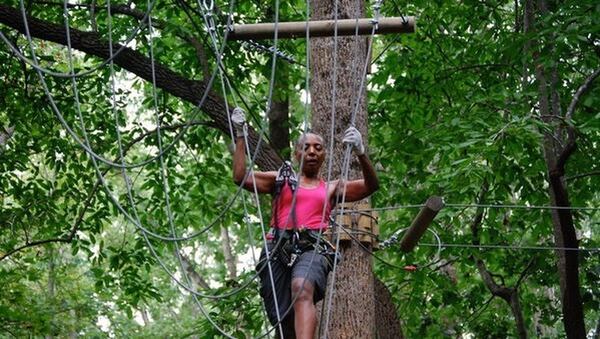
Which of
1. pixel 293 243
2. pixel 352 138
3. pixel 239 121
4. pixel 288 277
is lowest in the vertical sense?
pixel 288 277

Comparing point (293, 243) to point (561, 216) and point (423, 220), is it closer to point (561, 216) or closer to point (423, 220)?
point (423, 220)

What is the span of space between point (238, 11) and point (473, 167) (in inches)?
119

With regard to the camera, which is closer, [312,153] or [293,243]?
[293,243]

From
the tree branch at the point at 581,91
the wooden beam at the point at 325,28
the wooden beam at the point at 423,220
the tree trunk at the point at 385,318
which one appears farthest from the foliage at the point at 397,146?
the wooden beam at the point at 325,28

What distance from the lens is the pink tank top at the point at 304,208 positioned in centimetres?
500

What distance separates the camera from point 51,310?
11266mm

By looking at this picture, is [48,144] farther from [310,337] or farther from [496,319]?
[310,337]

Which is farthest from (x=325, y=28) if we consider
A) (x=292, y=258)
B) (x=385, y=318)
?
(x=385, y=318)

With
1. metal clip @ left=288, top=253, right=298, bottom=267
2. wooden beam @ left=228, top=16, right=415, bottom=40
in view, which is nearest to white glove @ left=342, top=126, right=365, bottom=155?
metal clip @ left=288, top=253, right=298, bottom=267

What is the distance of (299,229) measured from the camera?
195 inches

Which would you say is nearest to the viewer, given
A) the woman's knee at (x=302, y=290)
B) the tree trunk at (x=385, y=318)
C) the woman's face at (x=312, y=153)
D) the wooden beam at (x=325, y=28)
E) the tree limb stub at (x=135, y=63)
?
the woman's knee at (x=302, y=290)

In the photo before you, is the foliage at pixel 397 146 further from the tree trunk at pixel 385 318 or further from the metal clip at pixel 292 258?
the metal clip at pixel 292 258

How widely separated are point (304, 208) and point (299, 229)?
0.43 feet

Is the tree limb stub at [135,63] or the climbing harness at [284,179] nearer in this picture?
the climbing harness at [284,179]
